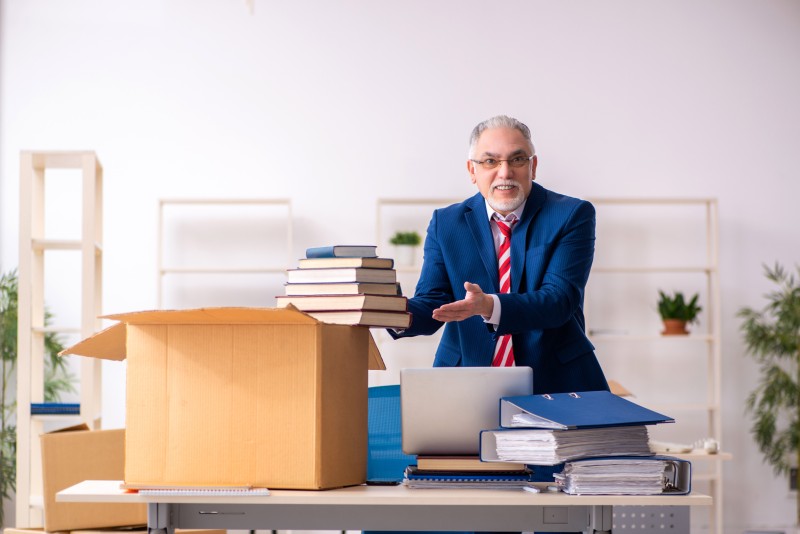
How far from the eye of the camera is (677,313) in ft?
18.2

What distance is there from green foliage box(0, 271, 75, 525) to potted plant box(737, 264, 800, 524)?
3.79 metres

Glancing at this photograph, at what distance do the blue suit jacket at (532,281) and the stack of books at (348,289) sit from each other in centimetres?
33

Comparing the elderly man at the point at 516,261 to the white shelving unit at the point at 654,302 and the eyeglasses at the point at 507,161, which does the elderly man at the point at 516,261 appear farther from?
the white shelving unit at the point at 654,302

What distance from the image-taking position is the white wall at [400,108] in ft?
18.9

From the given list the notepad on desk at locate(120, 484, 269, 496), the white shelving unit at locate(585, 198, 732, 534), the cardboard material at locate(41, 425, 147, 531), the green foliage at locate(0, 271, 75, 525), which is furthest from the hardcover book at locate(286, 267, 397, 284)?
the white shelving unit at locate(585, 198, 732, 534)

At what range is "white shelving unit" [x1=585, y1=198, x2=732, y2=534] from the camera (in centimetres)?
580

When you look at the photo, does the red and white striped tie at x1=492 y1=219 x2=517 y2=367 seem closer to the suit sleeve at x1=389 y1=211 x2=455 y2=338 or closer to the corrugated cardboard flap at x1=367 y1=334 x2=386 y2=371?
the suit sleeve at x1=389 y1=211 x2=455 y2=338

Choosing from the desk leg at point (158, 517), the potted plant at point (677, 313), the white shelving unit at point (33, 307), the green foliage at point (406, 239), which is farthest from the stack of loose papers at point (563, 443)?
the potted plant at point (677, 313)

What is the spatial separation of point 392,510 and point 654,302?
444cm

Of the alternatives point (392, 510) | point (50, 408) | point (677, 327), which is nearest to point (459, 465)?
point (392, 510)

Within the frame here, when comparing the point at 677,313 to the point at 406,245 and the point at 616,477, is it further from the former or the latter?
the point at 616,477

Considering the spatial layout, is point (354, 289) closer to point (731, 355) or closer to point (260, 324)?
point (260, 324)

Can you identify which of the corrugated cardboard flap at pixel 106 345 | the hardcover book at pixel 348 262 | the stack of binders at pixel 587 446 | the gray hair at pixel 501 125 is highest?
the gray hair at pixel 501 125

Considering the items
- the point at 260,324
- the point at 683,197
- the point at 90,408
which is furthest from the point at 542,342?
the point at 683,197
